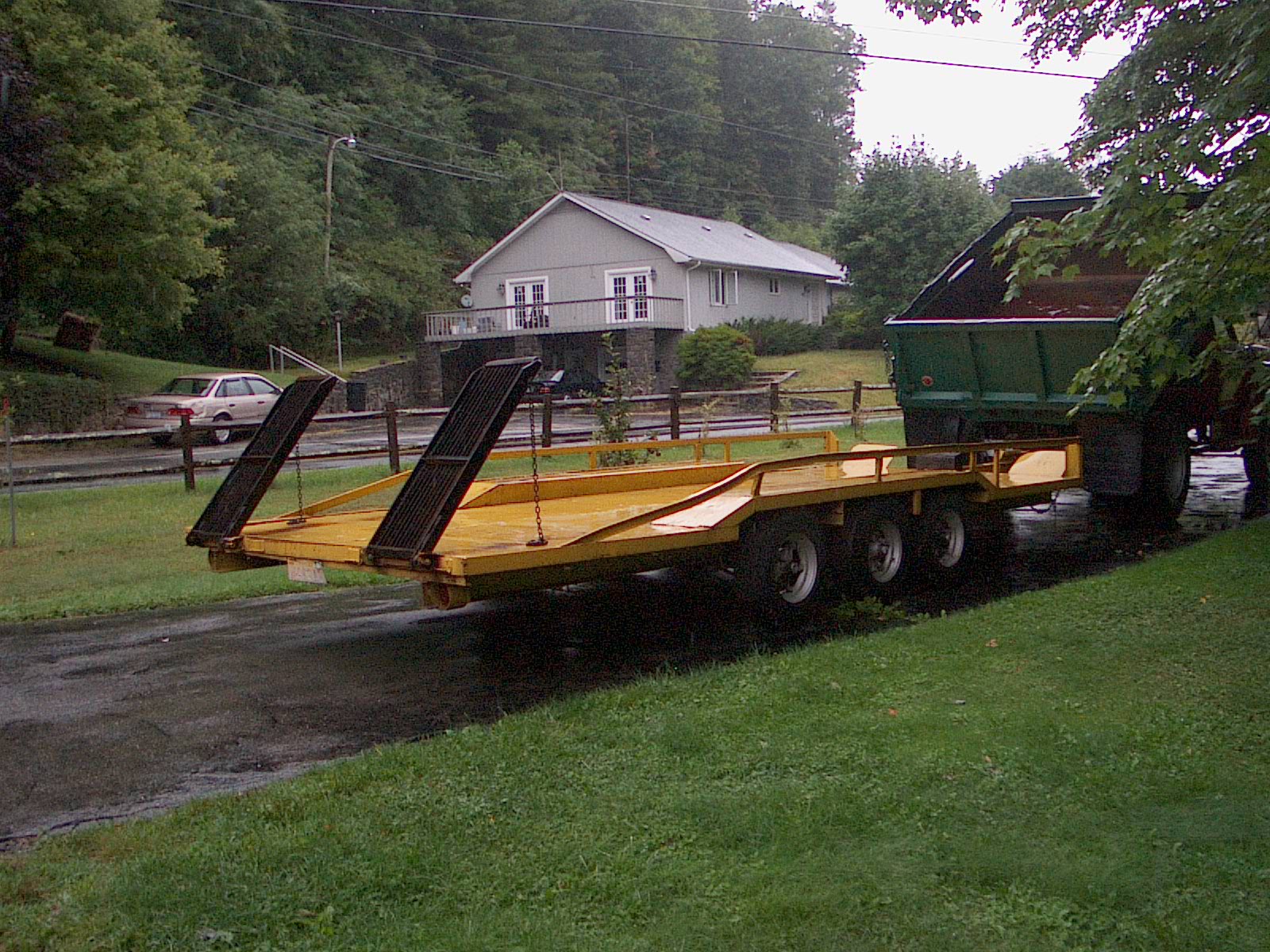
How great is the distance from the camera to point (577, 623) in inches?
336

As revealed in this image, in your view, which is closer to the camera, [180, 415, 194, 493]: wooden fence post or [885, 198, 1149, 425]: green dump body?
[885, 198, 1149, 425]: green dump body

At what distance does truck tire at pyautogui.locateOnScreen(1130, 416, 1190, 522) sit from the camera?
483 inches

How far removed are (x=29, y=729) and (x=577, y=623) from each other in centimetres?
355

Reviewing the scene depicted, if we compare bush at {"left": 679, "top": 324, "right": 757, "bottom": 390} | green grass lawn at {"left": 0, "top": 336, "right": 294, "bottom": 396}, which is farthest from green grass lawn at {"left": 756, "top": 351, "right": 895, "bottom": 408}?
green grass lawn at {"left": 0, "top": 336, "right": 294, "bottom": 396}

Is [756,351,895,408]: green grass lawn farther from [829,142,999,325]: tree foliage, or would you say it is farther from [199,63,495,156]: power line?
[199,63,495,156]: power line

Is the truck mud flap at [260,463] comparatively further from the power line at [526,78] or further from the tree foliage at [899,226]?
the power line at [526,78]

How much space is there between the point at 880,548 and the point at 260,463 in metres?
4.46

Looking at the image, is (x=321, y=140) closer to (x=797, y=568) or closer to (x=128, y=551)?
(x=128, y=551)

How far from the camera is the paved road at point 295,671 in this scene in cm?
548

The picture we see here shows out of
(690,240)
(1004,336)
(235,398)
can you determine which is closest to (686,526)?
(1004,336)

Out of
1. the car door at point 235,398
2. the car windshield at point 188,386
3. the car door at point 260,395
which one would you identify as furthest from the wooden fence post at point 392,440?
the car windshield at point 188,386

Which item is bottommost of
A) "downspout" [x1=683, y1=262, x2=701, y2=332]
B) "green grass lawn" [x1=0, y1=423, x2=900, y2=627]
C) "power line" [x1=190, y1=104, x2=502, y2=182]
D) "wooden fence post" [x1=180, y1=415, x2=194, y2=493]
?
"green grass lawn" [x1=0, y1=423, x2=900, y2=627]

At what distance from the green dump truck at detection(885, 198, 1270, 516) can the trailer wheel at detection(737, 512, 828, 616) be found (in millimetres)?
4393

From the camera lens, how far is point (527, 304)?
48.7 m
